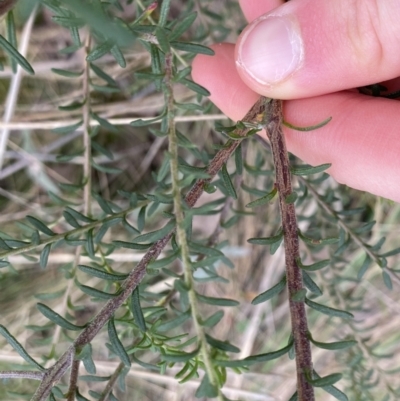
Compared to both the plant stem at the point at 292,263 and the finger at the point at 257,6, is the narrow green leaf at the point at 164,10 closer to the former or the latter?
the plant stem at the point at 292,263

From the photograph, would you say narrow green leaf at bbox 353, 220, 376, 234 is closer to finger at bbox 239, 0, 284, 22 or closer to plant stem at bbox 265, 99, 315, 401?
plant stem at bbox 265, 99, 315, 401

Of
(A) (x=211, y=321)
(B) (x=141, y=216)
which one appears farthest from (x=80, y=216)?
(A) (x=211, y=321)

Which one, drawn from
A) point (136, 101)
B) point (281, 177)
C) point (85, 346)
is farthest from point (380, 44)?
point (136, 101)

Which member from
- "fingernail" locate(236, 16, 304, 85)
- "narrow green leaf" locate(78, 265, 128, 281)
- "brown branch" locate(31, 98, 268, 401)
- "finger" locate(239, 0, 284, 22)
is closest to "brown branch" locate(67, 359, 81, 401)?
"brown branch" locate(31, 98, 268, 401)

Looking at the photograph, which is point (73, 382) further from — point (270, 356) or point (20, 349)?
point (270, 356)

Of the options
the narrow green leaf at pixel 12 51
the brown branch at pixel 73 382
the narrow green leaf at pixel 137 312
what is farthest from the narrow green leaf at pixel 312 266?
the narrow green leaf at pixel 12 51
